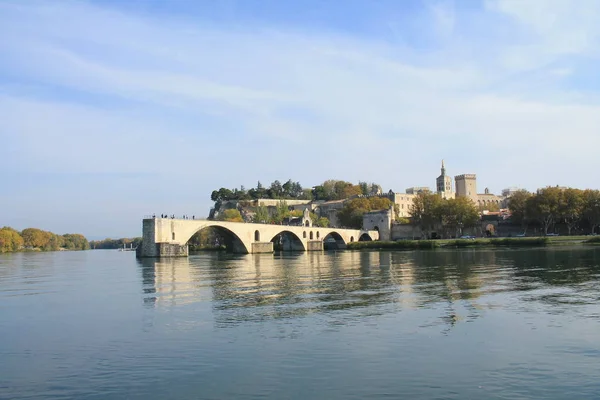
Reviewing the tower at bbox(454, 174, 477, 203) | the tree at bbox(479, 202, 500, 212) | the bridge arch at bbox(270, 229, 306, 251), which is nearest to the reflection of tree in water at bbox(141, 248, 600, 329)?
the bridge arch at bbox(270, 229, 306, 251)

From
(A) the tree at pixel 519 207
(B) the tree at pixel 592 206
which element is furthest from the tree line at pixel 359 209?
(B) the tree at pixel 592 206

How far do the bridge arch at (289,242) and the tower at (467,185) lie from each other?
68689 mm

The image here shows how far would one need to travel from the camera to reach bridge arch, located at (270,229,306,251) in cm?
9895

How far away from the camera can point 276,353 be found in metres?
13.9

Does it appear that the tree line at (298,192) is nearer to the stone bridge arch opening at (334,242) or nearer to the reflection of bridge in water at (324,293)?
the stone bridge arch opening at (334,242)

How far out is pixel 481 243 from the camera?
83.4 metres

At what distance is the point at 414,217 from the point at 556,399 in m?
100

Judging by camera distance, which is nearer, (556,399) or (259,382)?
(556,399)

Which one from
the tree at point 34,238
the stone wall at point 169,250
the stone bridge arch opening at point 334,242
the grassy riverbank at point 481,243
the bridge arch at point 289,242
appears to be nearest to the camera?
the stone wall at point 169,250

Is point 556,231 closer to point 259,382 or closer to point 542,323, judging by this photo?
point 542,323

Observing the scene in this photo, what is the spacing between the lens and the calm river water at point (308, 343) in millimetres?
11180

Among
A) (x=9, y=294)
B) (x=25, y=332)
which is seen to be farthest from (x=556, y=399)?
(x=9, y=294)

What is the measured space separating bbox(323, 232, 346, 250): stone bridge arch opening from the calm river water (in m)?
78.1

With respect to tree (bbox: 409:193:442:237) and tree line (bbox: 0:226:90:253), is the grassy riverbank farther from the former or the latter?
tree line (bbox: 0:226:90:253)
